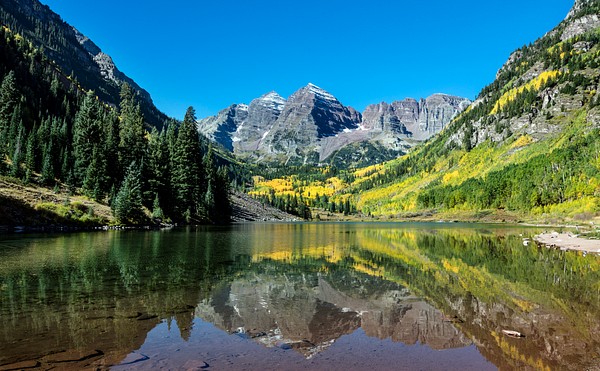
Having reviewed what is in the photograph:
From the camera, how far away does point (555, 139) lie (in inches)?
6688

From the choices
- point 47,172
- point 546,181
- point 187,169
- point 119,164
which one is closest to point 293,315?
point 47,172

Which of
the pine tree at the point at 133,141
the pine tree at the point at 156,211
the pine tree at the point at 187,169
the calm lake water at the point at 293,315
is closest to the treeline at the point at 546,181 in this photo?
the calm lake water at the point at 293,315

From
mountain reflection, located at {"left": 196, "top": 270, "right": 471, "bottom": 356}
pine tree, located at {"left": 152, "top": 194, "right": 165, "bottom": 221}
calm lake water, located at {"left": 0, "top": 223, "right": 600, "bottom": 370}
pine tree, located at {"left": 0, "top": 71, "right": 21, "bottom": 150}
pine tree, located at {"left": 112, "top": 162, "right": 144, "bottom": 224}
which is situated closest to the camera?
calm lake water, located at {"left": 0, "top": 223, "right": 600, "bottom": 370}

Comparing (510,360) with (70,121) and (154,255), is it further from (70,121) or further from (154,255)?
(70,121)

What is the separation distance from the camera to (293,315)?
53.0 feet

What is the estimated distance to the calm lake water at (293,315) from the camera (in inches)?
430

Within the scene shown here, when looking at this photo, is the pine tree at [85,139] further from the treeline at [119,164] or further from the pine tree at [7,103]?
the pine tree at [7,103]

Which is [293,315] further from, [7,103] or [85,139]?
[7,103]

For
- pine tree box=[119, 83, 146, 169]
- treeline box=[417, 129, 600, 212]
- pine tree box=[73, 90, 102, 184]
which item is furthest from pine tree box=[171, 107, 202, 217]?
treeline box=[417, 129, 600, 212]

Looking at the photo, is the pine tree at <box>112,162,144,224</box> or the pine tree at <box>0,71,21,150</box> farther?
the pine tree at <box>0,71,21,150</box>

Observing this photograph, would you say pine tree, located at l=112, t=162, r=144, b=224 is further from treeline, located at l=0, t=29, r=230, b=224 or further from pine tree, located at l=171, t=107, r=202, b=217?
pine tree, located at l=171, t=107, r=202, b=217

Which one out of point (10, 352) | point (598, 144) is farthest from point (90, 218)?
point (598, 144)

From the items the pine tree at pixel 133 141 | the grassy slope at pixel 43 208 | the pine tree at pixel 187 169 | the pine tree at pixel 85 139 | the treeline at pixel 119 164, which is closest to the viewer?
the grassy slope at pixel 43 208

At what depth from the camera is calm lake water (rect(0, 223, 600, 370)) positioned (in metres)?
10.9
